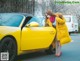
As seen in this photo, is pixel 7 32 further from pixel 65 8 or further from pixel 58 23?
pixel 65 8

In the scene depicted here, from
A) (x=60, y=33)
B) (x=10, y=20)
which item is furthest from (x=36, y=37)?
(x=60, y=33)

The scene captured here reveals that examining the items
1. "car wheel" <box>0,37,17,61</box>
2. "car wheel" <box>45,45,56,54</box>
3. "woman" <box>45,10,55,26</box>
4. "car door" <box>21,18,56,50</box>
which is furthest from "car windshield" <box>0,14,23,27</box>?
"car wheel" <box>45,45,56,54</box>

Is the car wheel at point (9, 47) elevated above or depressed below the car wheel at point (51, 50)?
above

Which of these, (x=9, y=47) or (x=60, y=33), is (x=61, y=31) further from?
(x=9, y=47)

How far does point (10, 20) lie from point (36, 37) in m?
0.93

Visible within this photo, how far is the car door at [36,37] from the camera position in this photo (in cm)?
968

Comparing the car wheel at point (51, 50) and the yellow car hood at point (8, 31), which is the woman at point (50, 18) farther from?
the yellow car hood at point (8, 31)

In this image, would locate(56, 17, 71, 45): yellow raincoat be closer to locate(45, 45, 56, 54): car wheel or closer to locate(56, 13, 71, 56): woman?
locate(56, 13, 71, 56): woman

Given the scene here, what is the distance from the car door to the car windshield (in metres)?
0.34

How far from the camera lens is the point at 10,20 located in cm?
1001

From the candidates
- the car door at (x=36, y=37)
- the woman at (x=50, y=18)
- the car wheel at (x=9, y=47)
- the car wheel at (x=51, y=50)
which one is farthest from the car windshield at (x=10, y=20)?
the car wheel at (x=51, y=50)

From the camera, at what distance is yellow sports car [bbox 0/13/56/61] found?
906 centimetres

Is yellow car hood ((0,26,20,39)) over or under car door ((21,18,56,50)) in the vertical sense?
over

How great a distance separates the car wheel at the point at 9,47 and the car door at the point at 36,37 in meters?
0.42
